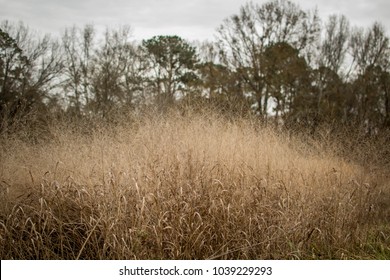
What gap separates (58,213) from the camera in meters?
3.02

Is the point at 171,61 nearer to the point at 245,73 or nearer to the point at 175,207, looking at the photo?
the point at 245,73

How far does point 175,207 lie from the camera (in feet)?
9.54

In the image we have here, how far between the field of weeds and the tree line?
8.14ft

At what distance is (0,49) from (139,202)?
3.83m

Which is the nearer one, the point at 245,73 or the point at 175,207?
the point at 175,207

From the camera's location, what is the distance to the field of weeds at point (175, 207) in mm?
2674

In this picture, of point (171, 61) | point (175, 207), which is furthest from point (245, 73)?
point (175, 207)

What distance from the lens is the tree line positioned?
7.34 metres

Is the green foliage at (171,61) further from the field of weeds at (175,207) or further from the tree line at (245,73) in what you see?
the field of weeds at (175,207)

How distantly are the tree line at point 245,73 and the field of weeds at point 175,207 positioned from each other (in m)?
2.48

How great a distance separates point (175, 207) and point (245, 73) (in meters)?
13.5

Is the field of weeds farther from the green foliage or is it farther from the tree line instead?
the green foliage
